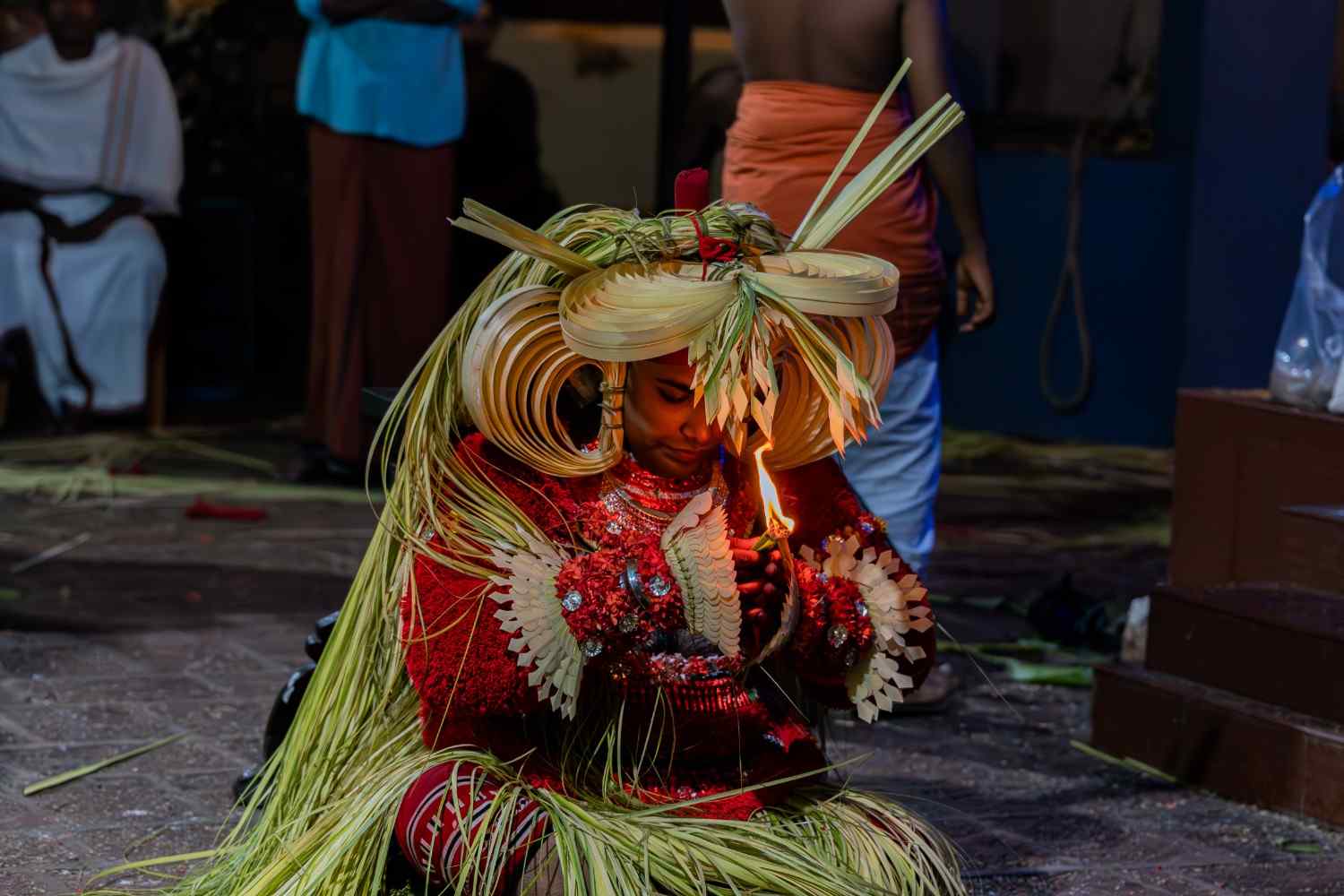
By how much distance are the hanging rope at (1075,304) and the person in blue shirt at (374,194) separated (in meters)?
2.75

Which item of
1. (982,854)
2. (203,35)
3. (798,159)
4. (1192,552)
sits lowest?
(982,854)

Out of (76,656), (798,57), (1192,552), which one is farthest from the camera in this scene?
(1192,552)

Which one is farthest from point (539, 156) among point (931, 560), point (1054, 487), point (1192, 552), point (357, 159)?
point (1192, 552)

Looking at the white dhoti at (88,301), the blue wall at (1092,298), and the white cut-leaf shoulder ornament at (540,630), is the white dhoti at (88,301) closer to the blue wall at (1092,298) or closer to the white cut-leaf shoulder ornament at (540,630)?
the blue wall at (1092,298)

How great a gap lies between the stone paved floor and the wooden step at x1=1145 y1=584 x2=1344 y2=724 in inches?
9.8

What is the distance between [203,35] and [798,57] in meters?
4.92

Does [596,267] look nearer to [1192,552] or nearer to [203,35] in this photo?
[1192,552]

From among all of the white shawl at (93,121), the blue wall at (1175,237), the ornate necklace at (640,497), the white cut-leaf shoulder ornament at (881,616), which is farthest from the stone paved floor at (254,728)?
the blue wall at (1175,237)

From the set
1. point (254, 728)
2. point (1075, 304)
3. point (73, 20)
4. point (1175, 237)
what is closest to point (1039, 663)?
point (254, 728)

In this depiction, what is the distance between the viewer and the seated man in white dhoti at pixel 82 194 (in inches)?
309

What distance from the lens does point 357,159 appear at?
6902 mm

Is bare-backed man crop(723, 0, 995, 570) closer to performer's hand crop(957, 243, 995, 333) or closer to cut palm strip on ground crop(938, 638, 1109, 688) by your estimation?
performer's hand crop(957, 243, 995, 333)

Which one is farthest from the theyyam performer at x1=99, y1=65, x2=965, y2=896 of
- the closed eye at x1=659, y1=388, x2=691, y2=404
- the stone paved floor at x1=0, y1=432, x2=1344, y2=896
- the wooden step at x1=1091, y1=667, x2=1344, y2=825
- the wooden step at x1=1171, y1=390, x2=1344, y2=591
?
the wooden step at x1=1171, y1=390, x2=1344, y2=591

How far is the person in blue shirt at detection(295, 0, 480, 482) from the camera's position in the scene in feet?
22.3
